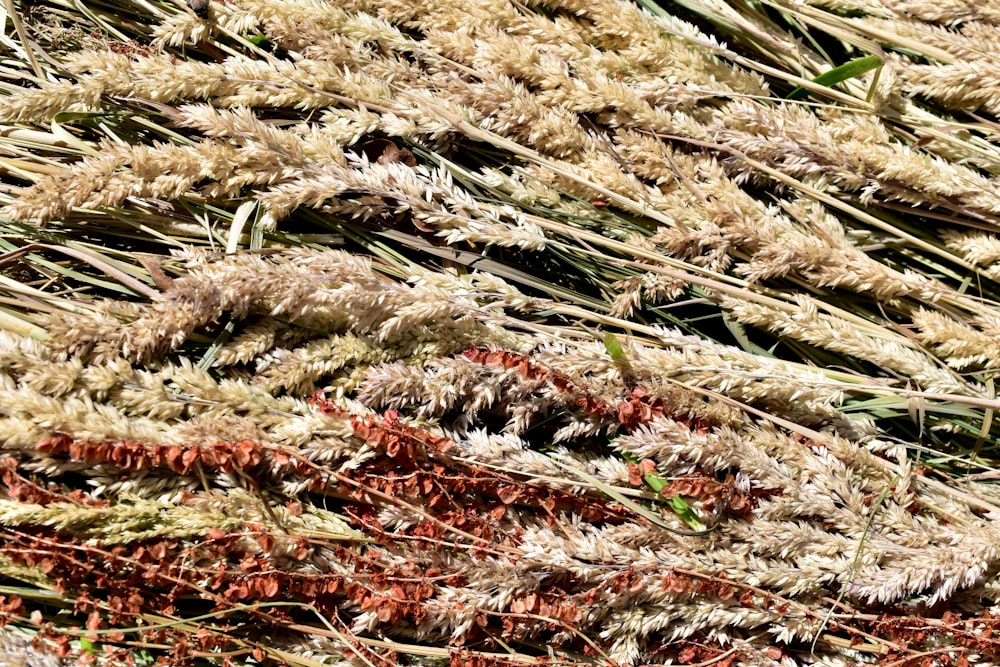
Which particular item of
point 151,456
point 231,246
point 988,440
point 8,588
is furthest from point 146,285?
point 988,440

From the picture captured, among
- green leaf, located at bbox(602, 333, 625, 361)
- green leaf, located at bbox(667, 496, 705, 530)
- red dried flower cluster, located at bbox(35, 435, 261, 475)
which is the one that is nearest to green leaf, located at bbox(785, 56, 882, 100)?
green leaf, located at bbox(602, 333, 625, 361)

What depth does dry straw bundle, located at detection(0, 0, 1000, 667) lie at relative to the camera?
4.88ft

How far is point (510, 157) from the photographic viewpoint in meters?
1.83

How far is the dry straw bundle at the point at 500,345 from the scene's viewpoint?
1486mm

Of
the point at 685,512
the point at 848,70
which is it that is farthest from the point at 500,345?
the point at 848,70

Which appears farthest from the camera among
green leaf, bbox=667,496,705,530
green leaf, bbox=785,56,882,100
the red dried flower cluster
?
green leaf, bbox=785,56,882,100

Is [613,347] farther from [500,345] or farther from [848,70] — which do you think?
[848,70]

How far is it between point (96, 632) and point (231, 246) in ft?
2.61

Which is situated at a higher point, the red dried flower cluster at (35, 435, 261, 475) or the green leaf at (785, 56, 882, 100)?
the green leaf at (785, 56, 882, 100)

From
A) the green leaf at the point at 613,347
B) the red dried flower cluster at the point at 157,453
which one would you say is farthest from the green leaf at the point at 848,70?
the red dried flower cluster at the point at 157,453

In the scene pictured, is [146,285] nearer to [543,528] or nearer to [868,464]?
[543,528]

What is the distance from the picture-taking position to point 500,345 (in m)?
1.59

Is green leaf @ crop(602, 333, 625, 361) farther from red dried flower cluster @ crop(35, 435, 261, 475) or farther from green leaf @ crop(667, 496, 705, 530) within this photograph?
red dried flower cluster @ crop(35, 435, 261, 475)

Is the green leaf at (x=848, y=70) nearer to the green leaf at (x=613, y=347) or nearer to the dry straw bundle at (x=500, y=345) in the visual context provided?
the dry straw bundle at (x=500, y=345)
